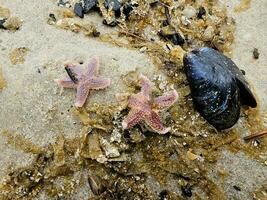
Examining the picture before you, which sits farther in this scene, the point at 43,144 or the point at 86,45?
the point at 86,45

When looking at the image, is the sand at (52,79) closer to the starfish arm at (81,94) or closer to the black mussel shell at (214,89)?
the starfish arm at (81,94)

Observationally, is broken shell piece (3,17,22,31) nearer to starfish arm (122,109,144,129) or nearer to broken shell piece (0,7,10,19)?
broken shell piece (0,7,10,19)

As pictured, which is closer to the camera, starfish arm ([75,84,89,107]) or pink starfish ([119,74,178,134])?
pink starfish ([119,74,178,134])

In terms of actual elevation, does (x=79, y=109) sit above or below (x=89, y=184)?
above

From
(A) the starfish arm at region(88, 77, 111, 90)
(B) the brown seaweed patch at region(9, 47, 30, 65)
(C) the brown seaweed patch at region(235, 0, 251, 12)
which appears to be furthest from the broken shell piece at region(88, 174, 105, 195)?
(C) the brown seaweed patch at region(235, 0, 251, 12)

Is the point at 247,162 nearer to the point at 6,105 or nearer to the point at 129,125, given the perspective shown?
the point at 129,125

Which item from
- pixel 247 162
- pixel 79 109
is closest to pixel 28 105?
pixel 79 109

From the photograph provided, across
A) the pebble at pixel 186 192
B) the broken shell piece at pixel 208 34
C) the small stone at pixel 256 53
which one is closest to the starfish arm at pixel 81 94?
the pebble at pixel 186 192
